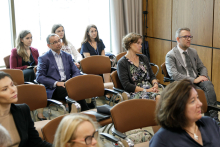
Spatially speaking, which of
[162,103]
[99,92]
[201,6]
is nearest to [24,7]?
[99,92]

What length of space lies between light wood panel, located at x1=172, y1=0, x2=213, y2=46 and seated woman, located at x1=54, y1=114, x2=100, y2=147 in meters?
3.73

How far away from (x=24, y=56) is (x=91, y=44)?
126 centimetres

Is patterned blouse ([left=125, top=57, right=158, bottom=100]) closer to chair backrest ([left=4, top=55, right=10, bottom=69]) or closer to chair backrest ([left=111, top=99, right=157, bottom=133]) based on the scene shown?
chair backrest ([left=111, top=99, right=157, bottom=133])

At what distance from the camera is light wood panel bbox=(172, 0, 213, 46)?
178 inches

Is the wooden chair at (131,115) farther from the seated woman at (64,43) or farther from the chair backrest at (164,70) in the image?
the seated woman at (64,43)

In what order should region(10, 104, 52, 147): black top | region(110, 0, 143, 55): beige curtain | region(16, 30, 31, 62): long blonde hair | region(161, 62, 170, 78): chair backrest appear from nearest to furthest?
region(10, 104, 52, 147): black top < region(161, 62, 170, 78): chair backrest < region(16, 30, 31, 62): long blonde hair < region(110, 0, 143, 55): beige curtain

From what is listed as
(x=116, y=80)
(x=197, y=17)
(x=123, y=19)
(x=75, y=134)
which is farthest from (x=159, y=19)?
(x=75, y=134)

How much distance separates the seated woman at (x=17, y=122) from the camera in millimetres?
2005

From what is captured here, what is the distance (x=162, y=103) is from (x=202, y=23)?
3.27 metres

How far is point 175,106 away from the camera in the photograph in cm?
174

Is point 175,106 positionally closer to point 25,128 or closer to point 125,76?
point 25,128

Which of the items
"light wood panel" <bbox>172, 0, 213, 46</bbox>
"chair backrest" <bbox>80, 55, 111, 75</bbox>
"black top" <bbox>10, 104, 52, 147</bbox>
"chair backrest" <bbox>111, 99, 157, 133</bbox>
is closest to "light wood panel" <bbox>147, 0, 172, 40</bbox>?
"light wood panel" <bbox>172, 0, 213, 46</bbox>

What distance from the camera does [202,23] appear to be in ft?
15.2

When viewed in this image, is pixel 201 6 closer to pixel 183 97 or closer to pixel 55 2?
pixel 55 2
